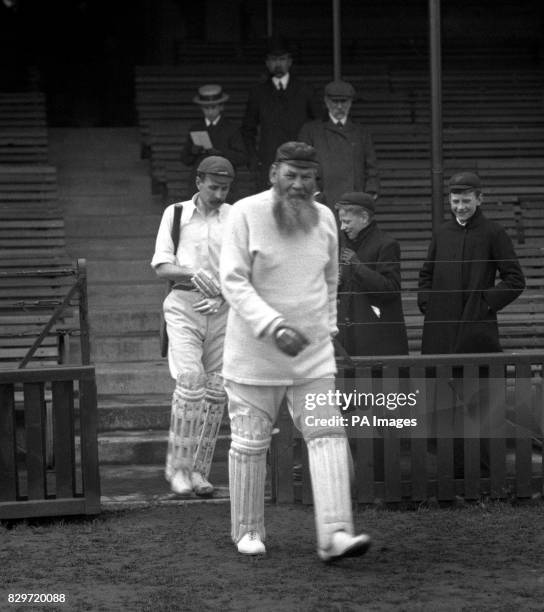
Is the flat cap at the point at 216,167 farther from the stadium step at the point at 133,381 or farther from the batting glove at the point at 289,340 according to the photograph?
the stadium step at the point at 133,381

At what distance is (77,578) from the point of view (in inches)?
228

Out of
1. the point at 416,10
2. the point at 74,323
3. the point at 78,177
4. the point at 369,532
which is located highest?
the point at 416,10

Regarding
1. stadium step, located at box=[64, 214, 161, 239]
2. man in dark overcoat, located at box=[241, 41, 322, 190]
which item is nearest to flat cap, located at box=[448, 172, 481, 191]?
man in dark overcoat, located at box=[241, 41, 322, 190]

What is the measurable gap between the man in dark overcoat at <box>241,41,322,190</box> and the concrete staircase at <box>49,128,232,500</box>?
1.42 metres

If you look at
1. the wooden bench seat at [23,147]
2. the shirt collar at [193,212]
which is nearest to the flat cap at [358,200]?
the shirt collar at [193,212]

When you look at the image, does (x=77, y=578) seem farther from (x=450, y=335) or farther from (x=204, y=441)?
(x=450, y=335)

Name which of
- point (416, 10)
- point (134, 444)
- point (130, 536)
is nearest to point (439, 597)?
point (130, 536)

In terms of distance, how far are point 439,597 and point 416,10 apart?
46.5 feet

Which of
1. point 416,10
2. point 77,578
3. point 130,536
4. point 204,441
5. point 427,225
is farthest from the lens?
point 416,10

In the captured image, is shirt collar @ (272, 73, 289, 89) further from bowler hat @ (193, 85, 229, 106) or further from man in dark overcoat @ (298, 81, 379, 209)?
man in dark overcoat @ (298, 81, 379, 209)

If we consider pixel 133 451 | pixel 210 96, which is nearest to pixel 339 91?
pixel 210 96

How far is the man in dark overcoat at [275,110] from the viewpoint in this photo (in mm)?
11742

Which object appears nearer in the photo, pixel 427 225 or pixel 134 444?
pixel 134 444

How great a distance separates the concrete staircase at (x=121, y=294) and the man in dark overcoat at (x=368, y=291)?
3.77 feet
